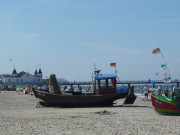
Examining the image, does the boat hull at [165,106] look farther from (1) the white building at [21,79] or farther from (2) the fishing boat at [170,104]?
(1) the white building at [21,79]

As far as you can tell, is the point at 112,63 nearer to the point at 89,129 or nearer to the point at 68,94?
the point at 68,94

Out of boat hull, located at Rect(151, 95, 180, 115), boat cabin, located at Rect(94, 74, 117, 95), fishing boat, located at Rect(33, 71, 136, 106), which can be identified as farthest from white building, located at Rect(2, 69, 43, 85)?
boat hull, located at Rect(151, 95, 180, 115)

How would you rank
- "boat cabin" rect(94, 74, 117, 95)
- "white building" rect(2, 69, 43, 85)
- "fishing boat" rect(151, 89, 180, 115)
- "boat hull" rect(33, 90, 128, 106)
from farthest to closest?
"white building" rect(2, 69, 43, 85) < "boat cabin" rect(94, 74, 117, 95) < "boat hull" rect(33, 90, 128, 106) < "fishing boat" rect(151, 89, 180, 115)

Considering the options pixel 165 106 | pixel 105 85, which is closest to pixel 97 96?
pixel 105 85

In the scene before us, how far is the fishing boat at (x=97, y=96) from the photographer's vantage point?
21375 mm

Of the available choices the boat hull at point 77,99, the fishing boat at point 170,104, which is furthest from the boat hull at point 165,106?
the boat hull at point 77,99

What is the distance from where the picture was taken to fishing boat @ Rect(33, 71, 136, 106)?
70.1ft

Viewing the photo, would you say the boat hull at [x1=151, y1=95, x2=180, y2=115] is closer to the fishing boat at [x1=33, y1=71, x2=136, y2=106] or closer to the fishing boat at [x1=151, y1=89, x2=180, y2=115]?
the fishing boat at [x1=151, y1=89, x2=180, y2=115]

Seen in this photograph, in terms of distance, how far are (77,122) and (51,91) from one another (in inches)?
405

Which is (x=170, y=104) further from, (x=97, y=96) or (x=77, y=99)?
(x=77, y=99)

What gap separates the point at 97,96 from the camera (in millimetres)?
21422

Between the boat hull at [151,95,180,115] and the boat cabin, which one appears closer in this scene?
the boat hull at [151,95,180,115]

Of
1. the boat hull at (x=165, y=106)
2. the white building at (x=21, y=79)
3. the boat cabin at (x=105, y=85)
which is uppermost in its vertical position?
the white building at (x=21, y=79)

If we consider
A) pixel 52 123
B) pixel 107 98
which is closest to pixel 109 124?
pixel 52 123
